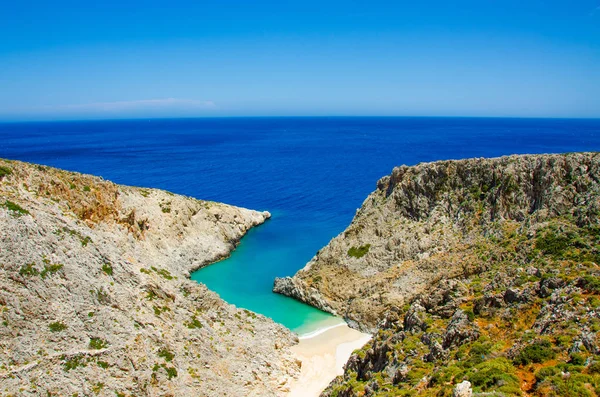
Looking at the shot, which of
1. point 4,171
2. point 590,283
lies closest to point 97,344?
point 4,171

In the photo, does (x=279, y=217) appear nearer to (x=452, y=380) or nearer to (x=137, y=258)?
(x=137, y=258)

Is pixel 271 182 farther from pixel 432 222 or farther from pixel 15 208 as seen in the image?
pixel 15 208

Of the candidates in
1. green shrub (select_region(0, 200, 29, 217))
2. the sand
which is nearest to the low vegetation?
the sand

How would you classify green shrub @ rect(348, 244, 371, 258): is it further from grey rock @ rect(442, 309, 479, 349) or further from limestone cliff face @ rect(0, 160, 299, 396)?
grey rock @ rect(442, 309, 479, 349)

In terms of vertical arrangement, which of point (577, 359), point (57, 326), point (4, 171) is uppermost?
point (4, 171)

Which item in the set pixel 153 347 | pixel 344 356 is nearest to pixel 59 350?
pixel 153 347

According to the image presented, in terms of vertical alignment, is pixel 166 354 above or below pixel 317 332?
above

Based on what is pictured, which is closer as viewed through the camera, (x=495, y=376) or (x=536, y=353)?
(x=495, y=376)
